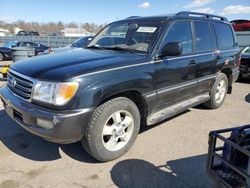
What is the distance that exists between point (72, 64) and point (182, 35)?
2.08 m

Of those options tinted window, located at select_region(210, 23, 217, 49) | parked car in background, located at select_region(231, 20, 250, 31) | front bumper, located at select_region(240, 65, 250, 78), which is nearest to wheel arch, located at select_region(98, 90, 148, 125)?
tinted window, located at select_region(210, 23, 217, 49)

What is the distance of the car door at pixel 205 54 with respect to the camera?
15.4ft

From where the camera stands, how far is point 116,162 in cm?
341

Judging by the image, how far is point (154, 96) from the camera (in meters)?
3.77

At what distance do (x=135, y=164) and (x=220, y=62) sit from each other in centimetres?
316

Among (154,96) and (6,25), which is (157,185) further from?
(6,25)

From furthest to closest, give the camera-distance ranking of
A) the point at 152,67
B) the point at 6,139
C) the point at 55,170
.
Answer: the point at 6,139 < the point at 152,67 < the point at 55,170

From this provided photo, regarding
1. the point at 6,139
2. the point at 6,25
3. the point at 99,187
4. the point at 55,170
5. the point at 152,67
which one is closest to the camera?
the point at 99,187

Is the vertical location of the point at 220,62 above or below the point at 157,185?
above

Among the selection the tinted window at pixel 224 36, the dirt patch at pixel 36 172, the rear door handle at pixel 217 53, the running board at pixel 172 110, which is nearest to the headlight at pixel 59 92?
the dirt patch at pixel 36 172

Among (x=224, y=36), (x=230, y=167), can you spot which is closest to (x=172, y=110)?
(x=230, y=167)

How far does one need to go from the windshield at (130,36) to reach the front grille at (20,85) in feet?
5.00

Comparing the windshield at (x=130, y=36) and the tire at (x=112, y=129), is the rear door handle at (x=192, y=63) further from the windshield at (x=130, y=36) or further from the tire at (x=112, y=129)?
the tire at (x=112, y=129)

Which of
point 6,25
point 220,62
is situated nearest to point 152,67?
point 220,62
